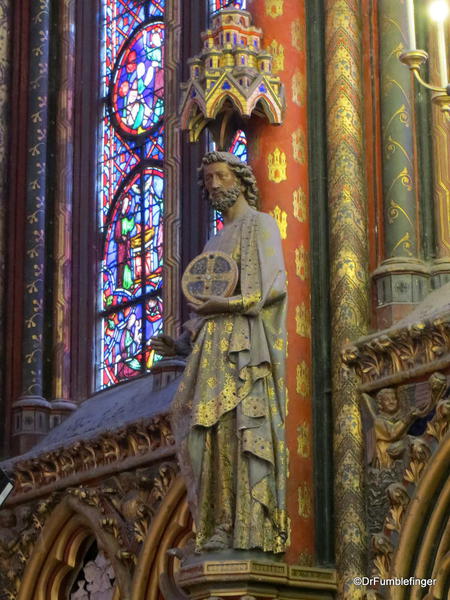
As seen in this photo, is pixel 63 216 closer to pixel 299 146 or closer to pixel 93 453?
pixel 93 453

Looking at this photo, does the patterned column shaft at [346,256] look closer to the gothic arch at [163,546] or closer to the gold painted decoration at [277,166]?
the gold painted decoration at [277,166]

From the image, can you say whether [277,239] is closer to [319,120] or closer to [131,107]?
[319,120]

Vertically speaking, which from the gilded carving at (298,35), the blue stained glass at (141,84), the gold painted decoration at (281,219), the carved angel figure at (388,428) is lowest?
the carved angel figure at (388,428)

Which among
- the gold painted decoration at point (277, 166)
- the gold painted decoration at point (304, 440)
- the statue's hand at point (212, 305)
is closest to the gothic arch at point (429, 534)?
the gold painted decoration at point (304, 440)

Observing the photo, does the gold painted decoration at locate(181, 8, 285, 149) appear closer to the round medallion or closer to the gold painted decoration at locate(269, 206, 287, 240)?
the gold painted decoration at locate(269, 206, 287, 240)

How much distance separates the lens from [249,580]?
8.07 meters

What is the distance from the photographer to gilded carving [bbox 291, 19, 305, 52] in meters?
9.44

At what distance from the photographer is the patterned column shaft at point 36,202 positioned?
12734 millimetres

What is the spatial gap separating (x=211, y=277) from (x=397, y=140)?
52.0 inches

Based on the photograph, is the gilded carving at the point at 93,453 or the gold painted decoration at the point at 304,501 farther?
the gilded carving at the point at 93,453

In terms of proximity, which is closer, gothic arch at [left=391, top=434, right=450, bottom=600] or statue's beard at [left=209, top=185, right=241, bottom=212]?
gothic arch at [left=391, top=434, right=450, bottom=600]

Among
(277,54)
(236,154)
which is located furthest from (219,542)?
(236,154)

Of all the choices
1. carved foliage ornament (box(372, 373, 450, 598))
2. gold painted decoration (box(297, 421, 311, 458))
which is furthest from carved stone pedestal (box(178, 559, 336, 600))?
gold painted decoration (box(297, 421, 311, 458))

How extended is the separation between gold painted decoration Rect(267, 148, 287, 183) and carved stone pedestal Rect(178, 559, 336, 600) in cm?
203
